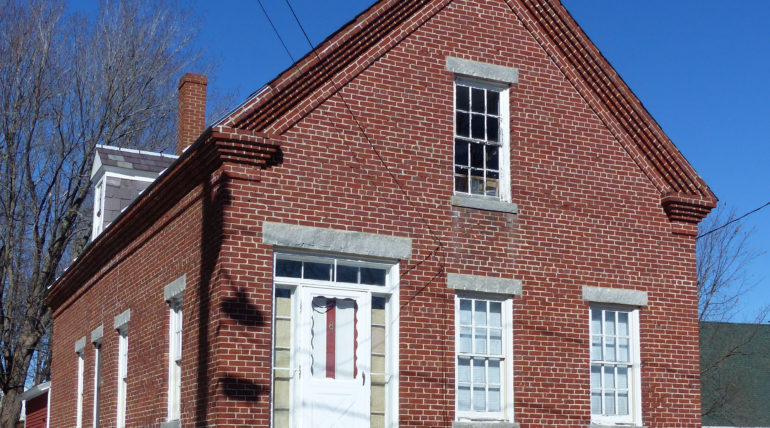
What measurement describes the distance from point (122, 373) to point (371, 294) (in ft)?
18.4

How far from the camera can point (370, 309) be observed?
44.8 ft

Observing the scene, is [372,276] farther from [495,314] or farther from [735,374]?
[735,374]

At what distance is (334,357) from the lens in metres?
13.4

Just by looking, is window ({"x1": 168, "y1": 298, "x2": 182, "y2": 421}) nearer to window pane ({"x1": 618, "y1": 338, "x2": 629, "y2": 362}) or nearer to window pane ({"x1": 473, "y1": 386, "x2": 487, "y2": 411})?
window pane ({"x1": 473, "y1": 386, "x2": 487, "y2": 411})

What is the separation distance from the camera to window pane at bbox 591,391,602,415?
1507 centimetres

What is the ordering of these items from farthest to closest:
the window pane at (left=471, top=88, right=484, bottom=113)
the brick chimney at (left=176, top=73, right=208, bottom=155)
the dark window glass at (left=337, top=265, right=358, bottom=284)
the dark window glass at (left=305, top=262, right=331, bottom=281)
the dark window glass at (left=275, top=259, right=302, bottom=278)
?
the brick chimney at (left=176, top=73, right=208, bottom=155), the window pane at (left=471, top=88, right=484, bottom=113), the dark window glass at (left=337, top=265, right=358, bottom=284), the dark window glass at (left=305, top=262, right=331, bottom=281), the dark window glass at (left=275, top=259, right=302, bottom=278)

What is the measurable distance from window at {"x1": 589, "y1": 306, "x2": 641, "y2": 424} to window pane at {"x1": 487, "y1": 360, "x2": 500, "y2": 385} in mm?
1575

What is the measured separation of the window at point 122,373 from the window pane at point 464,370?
5.81 m

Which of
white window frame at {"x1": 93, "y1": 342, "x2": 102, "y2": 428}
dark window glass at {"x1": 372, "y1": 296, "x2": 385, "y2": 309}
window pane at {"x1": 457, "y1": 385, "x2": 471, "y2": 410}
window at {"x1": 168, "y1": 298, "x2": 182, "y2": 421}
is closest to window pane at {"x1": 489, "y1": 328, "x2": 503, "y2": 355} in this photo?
window pane at {"x1": 457, "y1": 385, "x2": 471, "y2": 410}

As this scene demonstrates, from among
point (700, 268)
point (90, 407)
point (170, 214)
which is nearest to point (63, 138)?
point (90, 407)

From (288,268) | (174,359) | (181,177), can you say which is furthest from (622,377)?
(181,177)

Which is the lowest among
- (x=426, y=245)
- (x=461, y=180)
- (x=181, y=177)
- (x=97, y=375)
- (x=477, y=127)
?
(x=97, y=375)

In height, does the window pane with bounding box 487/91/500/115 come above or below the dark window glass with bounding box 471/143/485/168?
above

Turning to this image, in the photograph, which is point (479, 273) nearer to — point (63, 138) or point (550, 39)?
point (550, 39)
